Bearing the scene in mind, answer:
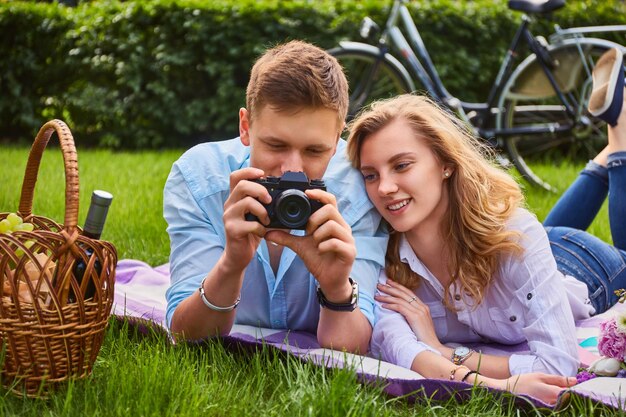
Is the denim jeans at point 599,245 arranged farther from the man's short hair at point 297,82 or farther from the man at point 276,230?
the man's short hair at point 297,82

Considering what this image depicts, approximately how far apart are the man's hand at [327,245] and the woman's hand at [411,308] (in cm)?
40

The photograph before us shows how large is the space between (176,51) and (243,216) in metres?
6.12

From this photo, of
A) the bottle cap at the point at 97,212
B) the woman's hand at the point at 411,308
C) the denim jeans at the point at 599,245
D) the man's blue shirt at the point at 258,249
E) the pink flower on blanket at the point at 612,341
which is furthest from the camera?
the denim jeans at the point at 599,245

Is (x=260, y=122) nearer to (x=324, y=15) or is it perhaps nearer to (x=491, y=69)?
(x=324, y=15)

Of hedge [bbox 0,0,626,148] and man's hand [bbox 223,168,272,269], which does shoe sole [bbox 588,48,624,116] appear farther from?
hedge [bbox 0,0,626,148]

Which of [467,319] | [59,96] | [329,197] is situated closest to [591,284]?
[467,319]

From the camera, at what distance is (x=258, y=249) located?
2.74 m

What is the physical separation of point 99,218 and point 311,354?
77cm

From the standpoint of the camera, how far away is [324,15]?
787 centimetres

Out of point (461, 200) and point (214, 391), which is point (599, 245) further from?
point (214, 391)

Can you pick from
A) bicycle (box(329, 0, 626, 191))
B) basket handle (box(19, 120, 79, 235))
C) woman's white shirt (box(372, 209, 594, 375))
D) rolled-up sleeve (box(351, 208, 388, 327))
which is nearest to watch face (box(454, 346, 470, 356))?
woman's white shirt (box(372, 209, 594, 375))

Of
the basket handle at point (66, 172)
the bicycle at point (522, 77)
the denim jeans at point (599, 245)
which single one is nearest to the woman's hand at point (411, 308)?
the denim jeans at point (599, 245)

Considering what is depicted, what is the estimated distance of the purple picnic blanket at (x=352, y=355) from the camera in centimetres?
231

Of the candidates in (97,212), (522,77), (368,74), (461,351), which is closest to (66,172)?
(97,212)
